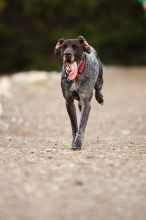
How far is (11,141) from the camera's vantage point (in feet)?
35.8

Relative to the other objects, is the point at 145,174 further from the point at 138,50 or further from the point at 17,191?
the point at 138,50

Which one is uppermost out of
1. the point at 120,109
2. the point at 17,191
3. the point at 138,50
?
the point at 138,50

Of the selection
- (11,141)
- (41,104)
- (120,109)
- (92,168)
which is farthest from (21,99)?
(92,168)

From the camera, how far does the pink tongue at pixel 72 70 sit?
9242 millimetres

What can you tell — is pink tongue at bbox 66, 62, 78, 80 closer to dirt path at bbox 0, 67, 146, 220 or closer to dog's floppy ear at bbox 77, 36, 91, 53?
dog's floppy ear at bbox 77, 36, 91, 53

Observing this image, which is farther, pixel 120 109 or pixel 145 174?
pixel 120 109

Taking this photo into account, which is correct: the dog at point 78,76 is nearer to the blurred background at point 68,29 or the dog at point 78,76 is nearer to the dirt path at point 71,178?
the dirt path at point 71,178

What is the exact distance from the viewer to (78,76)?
9.46 metres

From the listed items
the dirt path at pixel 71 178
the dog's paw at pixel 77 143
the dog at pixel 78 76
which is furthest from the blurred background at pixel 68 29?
the dog's paw at pixel 77 143

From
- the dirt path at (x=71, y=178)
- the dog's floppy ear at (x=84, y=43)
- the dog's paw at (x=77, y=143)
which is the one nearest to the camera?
the dirt path at (x=71, y=178)

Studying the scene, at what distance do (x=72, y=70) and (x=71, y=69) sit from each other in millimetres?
24

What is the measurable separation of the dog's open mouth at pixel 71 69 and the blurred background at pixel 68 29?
2270 cm

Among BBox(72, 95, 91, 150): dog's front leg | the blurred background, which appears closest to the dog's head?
BBox(72, 95, 91, 150): dog's front leg

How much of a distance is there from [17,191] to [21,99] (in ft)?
46.1
